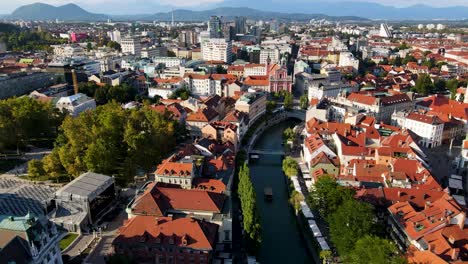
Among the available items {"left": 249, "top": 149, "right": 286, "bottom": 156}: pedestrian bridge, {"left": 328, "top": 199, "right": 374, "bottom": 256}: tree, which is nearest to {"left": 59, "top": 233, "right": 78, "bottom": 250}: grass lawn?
{"left": 328, "top": 199, "right": 374, "bottom": 256}: tree

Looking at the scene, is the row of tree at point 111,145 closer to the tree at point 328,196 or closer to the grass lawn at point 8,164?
the grass lawn at point 8,164

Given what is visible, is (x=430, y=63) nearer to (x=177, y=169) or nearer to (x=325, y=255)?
(x=177, y=169)

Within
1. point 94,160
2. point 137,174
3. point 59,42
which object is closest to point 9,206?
point 94,160

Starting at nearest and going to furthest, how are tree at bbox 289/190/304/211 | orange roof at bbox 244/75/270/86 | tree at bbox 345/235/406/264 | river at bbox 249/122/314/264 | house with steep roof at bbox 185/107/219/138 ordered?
tree at bbox 345/235/406/264 → river at bbox 249/122/314/264 → tree at bbox 289/190/304/211 → house with steep roof at bbox 185/107/219/138 → orange roof at bbox 244/75/270/86

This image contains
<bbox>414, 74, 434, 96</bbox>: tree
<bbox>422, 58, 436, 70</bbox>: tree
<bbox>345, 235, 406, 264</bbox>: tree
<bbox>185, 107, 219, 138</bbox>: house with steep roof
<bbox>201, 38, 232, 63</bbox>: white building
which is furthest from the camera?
<bbox>201, 38, 232, 63</bbox>: white building

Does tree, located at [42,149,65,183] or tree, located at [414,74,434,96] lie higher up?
tree, located at [414,74,434,96]

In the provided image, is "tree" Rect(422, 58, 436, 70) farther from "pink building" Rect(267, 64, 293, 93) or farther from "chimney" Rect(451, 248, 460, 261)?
"chimney" Rect(451, 248, 460, 261)

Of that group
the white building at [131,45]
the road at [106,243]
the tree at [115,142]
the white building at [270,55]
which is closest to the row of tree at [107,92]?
the tree at [115,142]

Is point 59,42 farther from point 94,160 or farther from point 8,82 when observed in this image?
point 94,160
